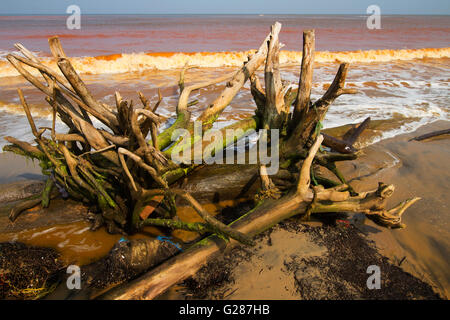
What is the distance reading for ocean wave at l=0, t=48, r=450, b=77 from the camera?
12.2 meters

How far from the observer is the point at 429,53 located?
16719 mm

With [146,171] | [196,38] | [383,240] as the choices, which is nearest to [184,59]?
[146,171]

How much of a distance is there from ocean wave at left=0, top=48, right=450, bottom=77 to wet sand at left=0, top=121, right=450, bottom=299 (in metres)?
8.88

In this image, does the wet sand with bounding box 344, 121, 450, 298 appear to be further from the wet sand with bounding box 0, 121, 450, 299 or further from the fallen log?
the fallen log

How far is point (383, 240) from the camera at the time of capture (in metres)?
→ 3.00

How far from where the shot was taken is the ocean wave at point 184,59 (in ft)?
40.0

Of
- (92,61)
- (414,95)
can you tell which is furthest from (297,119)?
(92,61)

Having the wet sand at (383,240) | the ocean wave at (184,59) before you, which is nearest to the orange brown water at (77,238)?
the wet sand at (383,240)

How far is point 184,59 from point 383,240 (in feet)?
42.1

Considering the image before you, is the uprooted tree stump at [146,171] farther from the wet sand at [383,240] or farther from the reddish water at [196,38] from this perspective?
the reddish water at [196,38]

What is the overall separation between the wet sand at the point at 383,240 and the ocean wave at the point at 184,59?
8.88 m

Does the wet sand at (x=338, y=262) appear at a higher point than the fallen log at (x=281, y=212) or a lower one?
lower
